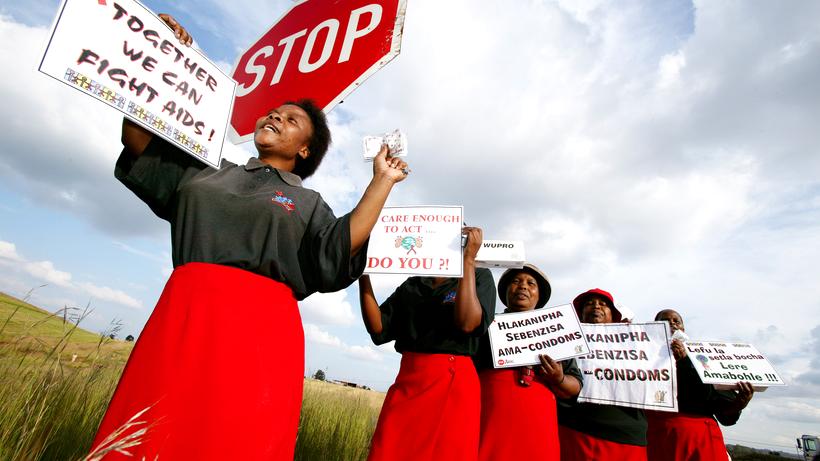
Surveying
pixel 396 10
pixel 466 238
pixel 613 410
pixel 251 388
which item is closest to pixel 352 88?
pixel 396 10

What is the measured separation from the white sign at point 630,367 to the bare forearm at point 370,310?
1.77m

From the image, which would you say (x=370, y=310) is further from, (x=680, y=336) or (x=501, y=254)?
(x=680, y=336)

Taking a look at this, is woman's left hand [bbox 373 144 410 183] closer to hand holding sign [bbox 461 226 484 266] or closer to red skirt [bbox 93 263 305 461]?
red skirt [bbox 93 263 305 461]

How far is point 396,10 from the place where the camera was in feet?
8.11

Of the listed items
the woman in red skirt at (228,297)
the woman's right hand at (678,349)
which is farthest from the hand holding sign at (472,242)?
the woman's right hand at (678,349)

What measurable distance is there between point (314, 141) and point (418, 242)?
1172mm

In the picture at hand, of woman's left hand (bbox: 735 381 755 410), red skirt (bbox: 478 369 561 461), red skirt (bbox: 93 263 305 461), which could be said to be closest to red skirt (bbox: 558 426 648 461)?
red skirt (bbox: 478 369 561 461)

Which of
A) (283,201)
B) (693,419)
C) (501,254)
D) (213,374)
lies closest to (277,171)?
(283,201)

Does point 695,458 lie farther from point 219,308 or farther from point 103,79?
point 103,79

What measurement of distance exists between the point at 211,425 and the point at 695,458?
Result: 4.37 metres

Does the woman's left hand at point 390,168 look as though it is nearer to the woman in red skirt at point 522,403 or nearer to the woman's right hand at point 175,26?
the woman's right hand at point 175,26

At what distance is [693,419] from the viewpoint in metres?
4.34

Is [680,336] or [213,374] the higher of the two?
[680,336]

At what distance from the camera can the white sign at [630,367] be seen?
368 centimetres
